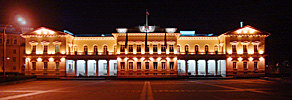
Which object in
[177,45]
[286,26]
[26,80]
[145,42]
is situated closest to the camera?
[286,26]

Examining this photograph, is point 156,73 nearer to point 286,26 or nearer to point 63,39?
point 63,39

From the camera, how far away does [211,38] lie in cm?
5106

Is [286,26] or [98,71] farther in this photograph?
[98,71]

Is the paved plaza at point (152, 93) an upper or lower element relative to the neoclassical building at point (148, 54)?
lower

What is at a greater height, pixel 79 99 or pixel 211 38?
pixel 211 38

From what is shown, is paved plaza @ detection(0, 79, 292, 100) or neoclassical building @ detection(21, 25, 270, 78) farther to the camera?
neoclassical building @ detection(21, 25, 270, 78)

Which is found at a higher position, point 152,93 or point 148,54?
point 148,54

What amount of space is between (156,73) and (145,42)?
6.35m

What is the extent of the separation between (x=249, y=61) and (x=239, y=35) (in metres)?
5.35

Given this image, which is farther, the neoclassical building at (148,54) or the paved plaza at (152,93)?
the neoclassical building at (148,54)

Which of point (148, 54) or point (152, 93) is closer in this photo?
point (152, 93)

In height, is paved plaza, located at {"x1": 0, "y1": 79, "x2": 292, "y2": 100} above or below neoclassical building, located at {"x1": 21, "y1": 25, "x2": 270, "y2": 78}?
below

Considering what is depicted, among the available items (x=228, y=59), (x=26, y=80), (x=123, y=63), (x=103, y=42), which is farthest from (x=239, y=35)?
(x=26, y=80)

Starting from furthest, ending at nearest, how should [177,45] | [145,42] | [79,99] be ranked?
1. [177,45]
2. [145,42]
3. [79,99]
